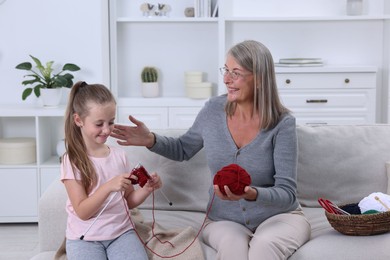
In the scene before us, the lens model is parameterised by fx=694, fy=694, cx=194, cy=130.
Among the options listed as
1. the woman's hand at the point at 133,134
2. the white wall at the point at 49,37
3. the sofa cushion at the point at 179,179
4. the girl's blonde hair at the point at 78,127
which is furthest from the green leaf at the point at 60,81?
the girl's blonde hair at the point at 78,127

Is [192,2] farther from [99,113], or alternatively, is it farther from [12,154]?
[99,113]

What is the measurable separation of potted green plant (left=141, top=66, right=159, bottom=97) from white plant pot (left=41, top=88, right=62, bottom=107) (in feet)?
2.47

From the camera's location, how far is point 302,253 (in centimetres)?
241

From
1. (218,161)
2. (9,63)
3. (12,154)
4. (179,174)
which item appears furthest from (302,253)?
(9,63)

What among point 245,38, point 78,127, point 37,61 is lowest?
A: point 78,127

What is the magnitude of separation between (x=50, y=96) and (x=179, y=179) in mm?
1724

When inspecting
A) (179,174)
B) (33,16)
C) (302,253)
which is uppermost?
(33,16)

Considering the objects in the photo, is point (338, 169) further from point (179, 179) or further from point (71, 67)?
point (71, 67)

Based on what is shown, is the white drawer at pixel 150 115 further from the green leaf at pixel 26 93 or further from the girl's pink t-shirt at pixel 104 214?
the girl's pink t-shirt at pixel 104 214

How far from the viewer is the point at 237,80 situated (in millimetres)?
2604

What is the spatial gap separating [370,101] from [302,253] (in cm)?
259

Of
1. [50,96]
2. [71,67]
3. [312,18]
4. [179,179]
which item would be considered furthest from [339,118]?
[179,179]

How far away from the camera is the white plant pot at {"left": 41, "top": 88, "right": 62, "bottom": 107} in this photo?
4348 mm

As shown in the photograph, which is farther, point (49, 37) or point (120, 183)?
point (49, 37)
